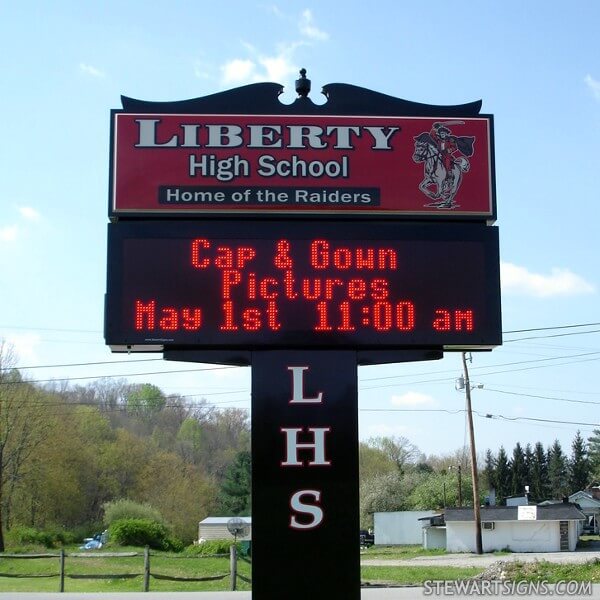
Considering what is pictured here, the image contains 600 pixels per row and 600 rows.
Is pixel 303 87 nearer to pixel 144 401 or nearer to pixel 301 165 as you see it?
pixel 301 165

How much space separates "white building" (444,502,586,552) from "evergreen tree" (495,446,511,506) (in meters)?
45.4

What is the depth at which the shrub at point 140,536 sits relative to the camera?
43719mm

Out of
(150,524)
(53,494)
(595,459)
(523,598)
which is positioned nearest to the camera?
(523,598)

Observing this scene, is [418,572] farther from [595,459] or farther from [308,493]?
[595,459]

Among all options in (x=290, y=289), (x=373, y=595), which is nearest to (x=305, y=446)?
(x=290, y=289)

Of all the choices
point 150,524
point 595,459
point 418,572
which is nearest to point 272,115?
point 418,572

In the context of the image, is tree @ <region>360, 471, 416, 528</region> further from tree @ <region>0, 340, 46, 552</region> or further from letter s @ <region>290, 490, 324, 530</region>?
letter s @ <region>290, 490, 324, 530</region>

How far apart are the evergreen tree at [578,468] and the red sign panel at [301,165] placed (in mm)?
101595

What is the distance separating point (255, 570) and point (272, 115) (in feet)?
14.8

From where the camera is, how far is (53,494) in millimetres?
56938
